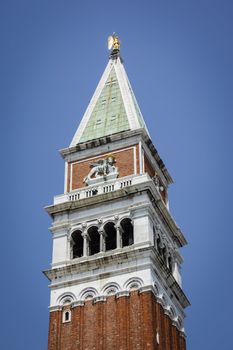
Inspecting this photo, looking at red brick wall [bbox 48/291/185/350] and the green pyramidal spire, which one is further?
the green pyramidal spire

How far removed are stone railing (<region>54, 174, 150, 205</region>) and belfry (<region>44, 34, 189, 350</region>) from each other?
0.08 metres

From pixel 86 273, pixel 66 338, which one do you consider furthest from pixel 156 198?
pixel 66 338

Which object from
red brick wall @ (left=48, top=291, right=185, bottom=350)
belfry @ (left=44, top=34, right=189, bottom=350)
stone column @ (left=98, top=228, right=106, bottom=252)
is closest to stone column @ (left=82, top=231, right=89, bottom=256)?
belfry @ (left=44, top=34, right=189, bottom=350)

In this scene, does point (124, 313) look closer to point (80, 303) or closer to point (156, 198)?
point (80, 303)

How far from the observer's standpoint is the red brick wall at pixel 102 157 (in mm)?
67312

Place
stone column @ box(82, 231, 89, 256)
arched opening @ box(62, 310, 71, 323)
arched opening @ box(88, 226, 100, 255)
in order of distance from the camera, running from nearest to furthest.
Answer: arched opening @ box(62, 310, 71, 323) → stone column @ box(82, 231, 89, 256) → arched opening @ box(88, 226, 100, 255)

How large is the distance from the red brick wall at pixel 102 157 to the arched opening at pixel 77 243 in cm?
501

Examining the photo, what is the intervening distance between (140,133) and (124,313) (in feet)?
55.5

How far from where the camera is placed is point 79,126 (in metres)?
73.6

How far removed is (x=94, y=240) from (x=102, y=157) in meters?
8.22

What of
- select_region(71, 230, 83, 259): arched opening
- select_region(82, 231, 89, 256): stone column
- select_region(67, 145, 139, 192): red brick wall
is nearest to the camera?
select_region(82, 231, 89, 256): stone column

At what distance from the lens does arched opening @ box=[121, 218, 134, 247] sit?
2494 inches

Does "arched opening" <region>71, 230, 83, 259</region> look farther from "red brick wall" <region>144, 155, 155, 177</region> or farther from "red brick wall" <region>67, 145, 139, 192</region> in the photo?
"red brick wall" <region>144, 155, 155, 177</region>

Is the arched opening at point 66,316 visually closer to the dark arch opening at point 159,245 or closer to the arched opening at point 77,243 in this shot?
the arched opening at point 77,243
